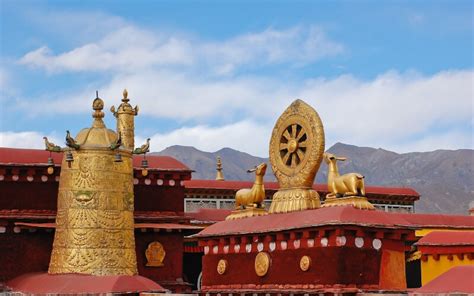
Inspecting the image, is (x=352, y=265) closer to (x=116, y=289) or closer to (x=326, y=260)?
(x=326, y=260)

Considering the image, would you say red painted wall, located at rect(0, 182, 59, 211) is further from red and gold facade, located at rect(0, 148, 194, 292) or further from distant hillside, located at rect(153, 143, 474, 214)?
distant hillside, located at rect(153, 143, 474, 214)

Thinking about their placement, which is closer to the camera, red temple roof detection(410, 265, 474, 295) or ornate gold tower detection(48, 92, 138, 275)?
red temple roof detection(410, 265, 474, 295)

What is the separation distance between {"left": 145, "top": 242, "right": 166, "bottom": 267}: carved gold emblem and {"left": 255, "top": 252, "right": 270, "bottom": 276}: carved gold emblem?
6.92 m

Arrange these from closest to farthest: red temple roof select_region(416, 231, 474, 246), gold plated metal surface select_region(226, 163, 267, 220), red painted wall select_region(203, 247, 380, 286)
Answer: red painted wall select_region(203, 247, 380, 286) < gold plated metal surface select_region(226, 163, 267, 220) < red temple roof select_region(416, 231, 474, 246)

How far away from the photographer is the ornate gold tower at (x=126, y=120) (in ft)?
89.7

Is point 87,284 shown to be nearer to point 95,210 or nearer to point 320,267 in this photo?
point 95,210

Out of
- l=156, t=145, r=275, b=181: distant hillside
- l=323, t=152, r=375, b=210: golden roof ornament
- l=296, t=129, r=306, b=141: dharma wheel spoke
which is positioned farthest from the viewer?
l=156, t=145, r=275, b=181: distant hillside

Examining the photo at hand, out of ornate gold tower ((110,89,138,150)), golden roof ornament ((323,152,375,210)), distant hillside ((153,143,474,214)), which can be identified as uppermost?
distant hillside ((153,143,474,214))

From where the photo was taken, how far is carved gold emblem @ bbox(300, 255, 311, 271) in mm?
17328

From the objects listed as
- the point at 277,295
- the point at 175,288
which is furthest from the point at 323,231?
the point at 175,288

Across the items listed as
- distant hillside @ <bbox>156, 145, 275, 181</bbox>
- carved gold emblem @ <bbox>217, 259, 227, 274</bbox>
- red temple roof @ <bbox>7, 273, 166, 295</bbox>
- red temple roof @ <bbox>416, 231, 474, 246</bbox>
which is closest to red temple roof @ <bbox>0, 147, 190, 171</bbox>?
red temple roof @ <bbox>7, 273, 166, 295</bbox>

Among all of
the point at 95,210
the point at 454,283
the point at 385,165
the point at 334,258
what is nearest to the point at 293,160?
the point at 334,258

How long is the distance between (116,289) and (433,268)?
31.7ft

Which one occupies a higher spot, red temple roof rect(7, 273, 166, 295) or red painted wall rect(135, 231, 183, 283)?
red painted wall rect(135, 231, 183, 283)
